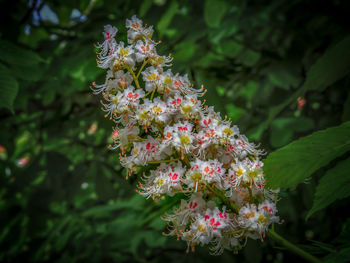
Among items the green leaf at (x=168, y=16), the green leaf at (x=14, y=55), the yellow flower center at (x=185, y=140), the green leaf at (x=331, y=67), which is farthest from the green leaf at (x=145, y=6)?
the yellow flower center at (x=185, y=140)

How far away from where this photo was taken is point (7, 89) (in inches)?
44.0

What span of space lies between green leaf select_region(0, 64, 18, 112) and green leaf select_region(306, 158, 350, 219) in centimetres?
104

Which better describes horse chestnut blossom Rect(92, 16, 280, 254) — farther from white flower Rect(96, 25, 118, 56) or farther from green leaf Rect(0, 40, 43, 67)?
green leaf Rect(0, 40, 43, 67)

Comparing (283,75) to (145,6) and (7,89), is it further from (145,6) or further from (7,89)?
(7,89)

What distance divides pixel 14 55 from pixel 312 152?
45.8 inches

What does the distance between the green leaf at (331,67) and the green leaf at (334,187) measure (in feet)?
1.70

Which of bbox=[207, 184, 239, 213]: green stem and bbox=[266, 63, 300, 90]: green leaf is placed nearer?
bbox=[207, 184, 239, 213]: green stem

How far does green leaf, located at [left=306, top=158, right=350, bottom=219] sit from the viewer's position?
0.67 m

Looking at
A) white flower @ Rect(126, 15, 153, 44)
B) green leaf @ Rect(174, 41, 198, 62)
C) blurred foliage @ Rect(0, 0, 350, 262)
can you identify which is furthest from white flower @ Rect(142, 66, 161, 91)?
green leaf @ Rect(174, 41, 198, 62)

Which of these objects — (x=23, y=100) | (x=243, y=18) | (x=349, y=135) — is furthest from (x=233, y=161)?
(x=23, y=100)

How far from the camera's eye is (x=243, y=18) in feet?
6.80

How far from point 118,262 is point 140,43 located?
192cm

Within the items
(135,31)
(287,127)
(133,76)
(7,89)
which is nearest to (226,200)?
(133,76)

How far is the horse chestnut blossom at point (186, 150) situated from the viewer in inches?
29.2
